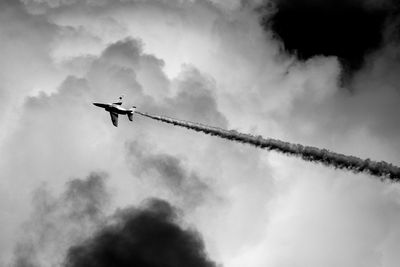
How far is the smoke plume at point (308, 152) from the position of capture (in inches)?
2172

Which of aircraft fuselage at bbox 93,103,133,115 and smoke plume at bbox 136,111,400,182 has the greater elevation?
aircraft fuselage at bbox 93,103,133,115

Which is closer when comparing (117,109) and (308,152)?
(308,152)

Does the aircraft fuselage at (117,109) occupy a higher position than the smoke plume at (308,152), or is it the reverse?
the aircraft fuselage at (117,109)

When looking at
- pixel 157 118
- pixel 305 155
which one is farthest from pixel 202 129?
pixel 305 155

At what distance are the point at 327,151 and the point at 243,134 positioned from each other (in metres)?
17.4

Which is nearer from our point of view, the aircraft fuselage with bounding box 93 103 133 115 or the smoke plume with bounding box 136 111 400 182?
the smoke plume with bounding box 136 111 400 182

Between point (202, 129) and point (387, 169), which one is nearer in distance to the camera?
point (387, 169)

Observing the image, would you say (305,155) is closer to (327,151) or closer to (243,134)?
(327,151)

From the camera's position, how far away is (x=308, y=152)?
2618 inches

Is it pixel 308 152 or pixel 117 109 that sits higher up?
pixel 117 109

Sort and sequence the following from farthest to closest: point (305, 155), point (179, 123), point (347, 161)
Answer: point (179, 123)
point (305, 155)
point (347, 161)

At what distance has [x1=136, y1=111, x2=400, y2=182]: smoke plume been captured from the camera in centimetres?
5516

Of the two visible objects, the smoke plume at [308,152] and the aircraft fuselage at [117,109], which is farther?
the aircraft fuselage at [117,109]

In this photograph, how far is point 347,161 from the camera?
60.7 metres
